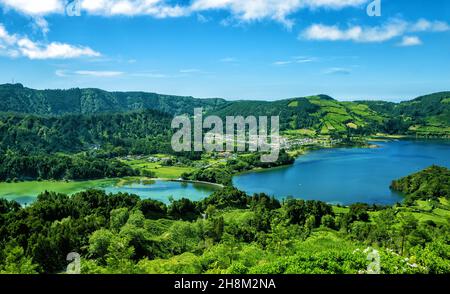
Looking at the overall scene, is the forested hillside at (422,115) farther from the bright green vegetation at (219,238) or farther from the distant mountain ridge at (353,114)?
the bright green vegetation at (219,238)

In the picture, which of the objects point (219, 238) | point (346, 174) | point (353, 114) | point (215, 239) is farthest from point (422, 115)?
point (215, 239)

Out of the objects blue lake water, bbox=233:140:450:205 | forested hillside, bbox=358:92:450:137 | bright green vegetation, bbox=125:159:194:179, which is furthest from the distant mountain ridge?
bright green vegetation, bbox=125:159:194:179

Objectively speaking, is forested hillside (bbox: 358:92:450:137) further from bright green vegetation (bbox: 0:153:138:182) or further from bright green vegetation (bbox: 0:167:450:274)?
bright green vegetation (bbox: 0:153:138:182)

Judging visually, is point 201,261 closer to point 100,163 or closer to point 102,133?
point 100,163

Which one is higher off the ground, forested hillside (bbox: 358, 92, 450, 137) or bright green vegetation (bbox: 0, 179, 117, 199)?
forested hillside (bbox: 358, 92, 450, 137)

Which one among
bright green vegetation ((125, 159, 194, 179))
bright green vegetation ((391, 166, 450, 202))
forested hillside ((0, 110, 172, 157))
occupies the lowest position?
bright green vegetation ((125, 159, 194, 179))

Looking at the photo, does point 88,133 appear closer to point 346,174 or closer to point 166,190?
point 166,190
